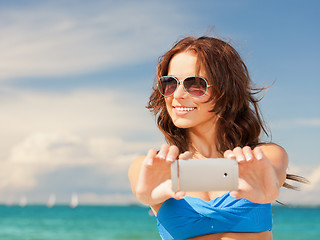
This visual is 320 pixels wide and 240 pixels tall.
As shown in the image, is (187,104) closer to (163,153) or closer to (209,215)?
(209,215)

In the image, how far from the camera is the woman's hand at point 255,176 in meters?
2.25

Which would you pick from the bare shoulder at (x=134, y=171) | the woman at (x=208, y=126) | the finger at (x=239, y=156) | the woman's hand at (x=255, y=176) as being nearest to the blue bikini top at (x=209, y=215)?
the woman at (x=208, y=126)

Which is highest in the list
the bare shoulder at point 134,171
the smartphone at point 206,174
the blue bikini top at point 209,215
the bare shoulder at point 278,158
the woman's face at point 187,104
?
the woman's face at point 187,104

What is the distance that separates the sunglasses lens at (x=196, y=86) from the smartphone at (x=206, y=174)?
3.45 feet


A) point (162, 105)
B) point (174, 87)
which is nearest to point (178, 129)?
point (162, 105)

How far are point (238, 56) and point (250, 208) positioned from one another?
1047 mm

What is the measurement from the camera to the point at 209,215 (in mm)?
3094

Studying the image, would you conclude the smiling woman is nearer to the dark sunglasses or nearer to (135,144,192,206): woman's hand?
the dark sunglasses

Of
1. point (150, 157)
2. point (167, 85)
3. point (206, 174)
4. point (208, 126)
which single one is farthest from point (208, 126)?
point (206, 174)

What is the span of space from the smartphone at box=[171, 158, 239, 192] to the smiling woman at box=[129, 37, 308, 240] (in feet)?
2.38

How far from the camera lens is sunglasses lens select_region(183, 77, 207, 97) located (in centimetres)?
318

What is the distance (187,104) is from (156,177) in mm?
849

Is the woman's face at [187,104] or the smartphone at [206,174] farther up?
the woman's face at [187,104]

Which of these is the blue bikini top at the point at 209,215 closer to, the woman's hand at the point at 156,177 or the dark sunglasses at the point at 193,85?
the woman's hand at the point at 156,177
